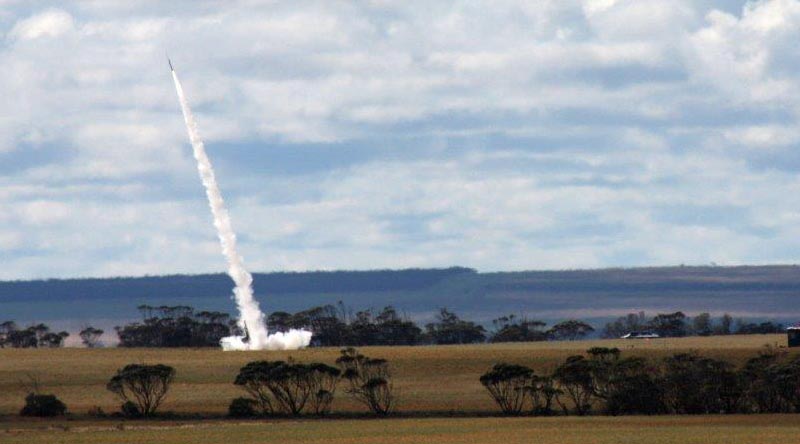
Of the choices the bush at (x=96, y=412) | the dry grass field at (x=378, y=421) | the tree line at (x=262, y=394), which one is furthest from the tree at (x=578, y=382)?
the bush at (x=96, y=412)

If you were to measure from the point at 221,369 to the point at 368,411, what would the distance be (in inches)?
1243

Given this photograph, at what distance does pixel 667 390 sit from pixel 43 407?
117ft

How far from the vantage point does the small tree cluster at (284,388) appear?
10619cm

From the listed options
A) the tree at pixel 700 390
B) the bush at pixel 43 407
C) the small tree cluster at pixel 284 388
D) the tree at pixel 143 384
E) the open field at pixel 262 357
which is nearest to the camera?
the tree at pixel 700 390

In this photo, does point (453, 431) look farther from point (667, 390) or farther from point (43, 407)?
point (43, 407)

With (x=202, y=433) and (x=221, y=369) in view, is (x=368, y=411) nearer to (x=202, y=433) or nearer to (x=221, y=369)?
(x=202, y=433)

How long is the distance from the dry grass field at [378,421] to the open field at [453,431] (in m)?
0.05

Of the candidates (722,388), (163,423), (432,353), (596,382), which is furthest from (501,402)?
(432,353)

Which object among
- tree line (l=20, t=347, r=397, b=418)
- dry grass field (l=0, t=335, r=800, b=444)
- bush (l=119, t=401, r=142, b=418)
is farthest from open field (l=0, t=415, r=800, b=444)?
tree line (l=20, t=347, r=397, b=418)

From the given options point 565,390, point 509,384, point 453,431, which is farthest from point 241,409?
point 453,431

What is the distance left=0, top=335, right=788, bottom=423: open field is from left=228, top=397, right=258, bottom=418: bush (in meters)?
1.22

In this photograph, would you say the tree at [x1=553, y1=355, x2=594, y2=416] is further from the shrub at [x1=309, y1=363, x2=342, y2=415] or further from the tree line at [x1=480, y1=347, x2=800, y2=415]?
the shrub at [x1=309, y1=363, x2=342, y2=415]

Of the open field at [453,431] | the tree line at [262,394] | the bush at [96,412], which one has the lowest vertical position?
the open field at [453,431]

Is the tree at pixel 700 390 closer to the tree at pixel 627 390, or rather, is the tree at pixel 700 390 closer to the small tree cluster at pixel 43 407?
the tree at pixel 627 390
